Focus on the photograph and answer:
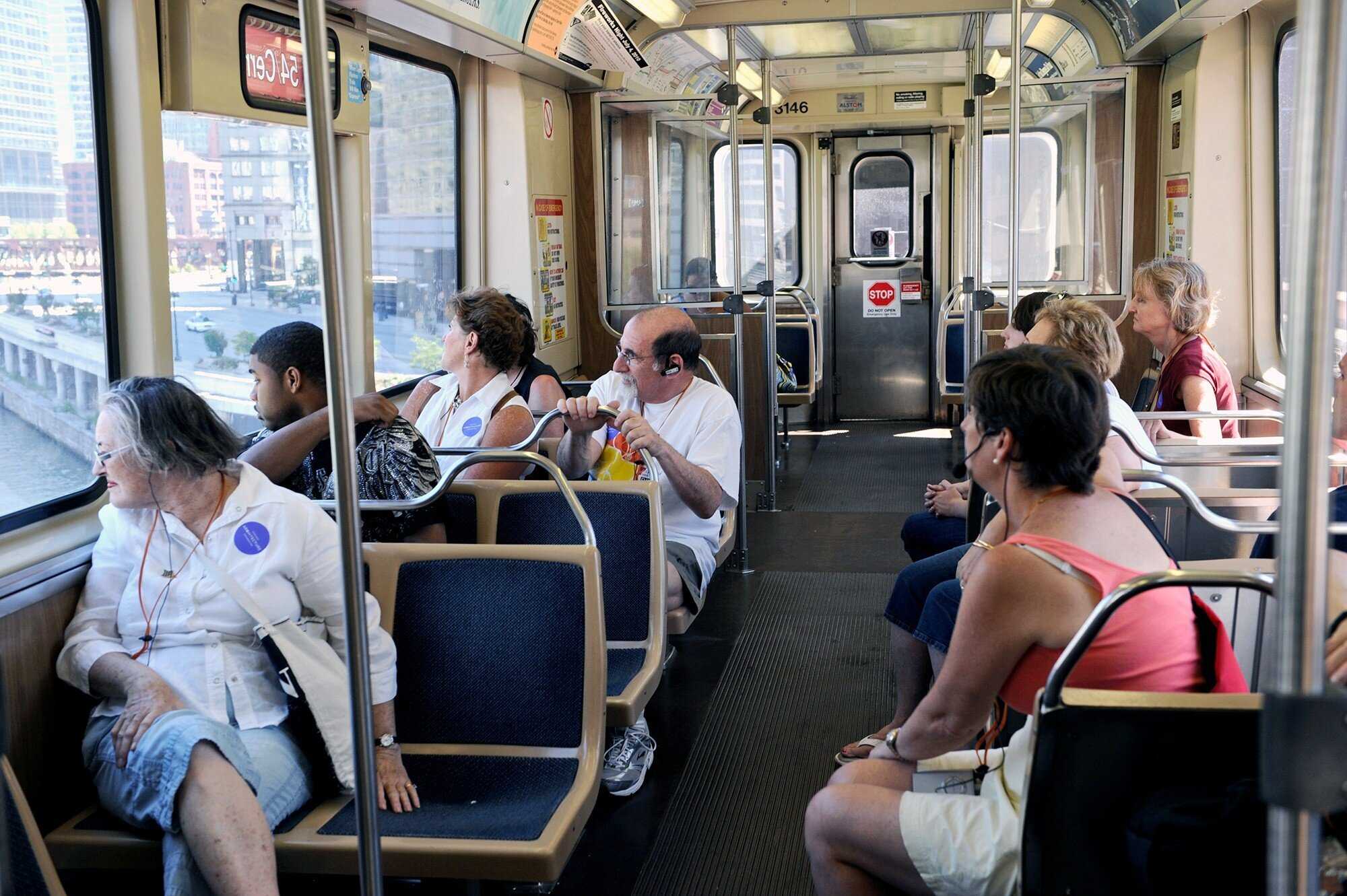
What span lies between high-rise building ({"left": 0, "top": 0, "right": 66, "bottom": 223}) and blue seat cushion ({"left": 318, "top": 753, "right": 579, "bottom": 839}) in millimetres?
1470

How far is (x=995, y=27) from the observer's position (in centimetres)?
752

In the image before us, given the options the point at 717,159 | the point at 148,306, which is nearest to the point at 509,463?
the point at 148,306

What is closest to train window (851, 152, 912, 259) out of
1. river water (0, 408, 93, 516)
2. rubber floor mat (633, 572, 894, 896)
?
rubber floor mat (633, 572, 894, 896)

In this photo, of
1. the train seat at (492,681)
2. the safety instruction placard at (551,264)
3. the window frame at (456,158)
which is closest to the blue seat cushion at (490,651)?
the train seat at (492,681)

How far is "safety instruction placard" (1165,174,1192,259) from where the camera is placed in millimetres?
5797

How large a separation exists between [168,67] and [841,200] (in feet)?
23.1

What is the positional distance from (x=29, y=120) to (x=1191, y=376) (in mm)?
3409

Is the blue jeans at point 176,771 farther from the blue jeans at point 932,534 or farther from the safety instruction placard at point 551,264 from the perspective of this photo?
the safety instruction placard at point 551,264

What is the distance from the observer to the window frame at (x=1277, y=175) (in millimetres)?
5461

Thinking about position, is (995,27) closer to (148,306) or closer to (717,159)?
(717,159)

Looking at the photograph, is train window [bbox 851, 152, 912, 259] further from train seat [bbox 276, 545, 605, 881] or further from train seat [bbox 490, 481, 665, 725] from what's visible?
train seat [bbox 276, 545, 605, 881]

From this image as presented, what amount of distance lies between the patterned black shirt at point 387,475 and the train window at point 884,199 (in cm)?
713

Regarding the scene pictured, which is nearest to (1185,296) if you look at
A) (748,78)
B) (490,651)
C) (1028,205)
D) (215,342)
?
(490,651)

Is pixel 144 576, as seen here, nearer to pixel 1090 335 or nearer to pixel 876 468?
pixel 1090 335
